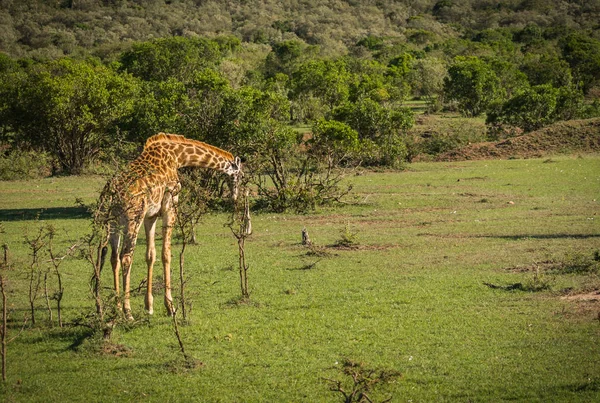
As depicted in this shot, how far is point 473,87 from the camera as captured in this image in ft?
149

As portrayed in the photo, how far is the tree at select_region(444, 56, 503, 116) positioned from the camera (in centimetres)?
4541

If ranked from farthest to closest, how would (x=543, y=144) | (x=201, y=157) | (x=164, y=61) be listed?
(x=164, y=61) → (x=543, y=144) → (x=201, y=157)

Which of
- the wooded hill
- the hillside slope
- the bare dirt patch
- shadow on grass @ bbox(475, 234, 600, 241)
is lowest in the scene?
the bare dirt patch

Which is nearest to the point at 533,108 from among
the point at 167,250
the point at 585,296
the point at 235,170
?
the point at 235,170

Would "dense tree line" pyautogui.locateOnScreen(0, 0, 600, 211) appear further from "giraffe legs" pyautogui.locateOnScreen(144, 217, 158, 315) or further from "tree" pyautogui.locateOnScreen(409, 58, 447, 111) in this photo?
"giraffe legs" pyautogui.locateOnScreen(144, 217, 158, 315)

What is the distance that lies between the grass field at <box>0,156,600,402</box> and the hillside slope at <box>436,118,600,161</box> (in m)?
14.3

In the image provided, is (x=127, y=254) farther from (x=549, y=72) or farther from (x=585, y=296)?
(x=549, y=72)

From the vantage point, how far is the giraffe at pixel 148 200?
36.1 ft

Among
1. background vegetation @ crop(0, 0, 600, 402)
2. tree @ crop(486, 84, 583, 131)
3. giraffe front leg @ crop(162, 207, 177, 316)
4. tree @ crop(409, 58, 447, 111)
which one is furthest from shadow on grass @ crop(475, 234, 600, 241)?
tree @ crop(409, 58, 447, 111)

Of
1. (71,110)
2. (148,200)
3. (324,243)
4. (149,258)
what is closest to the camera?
(148,200)

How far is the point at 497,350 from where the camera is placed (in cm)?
990

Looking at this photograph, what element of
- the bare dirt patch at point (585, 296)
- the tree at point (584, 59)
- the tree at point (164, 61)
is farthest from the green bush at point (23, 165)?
the tree at point (584, 59)

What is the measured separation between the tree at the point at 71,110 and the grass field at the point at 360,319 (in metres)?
9.70

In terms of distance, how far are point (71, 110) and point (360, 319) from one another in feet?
73.4
